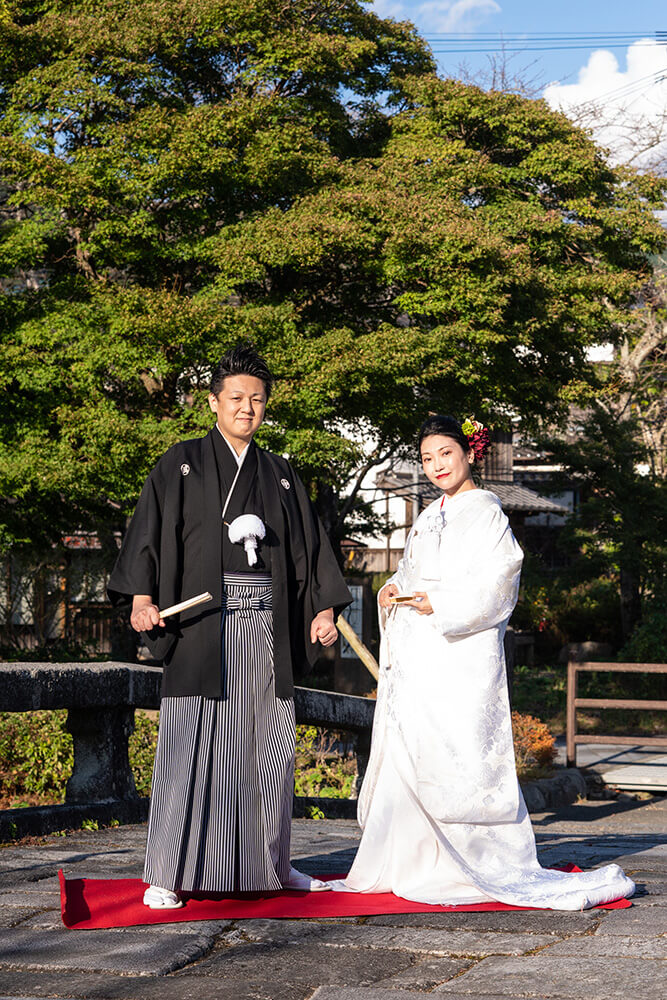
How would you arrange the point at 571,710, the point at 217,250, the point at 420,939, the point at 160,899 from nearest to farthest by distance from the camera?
the point at 420,939 → the point at 160,899 → the point at 571,710 → the point at 217,250

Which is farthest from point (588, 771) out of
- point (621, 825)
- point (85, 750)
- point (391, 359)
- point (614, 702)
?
point (85, 750)

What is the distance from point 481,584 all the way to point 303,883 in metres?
1.25

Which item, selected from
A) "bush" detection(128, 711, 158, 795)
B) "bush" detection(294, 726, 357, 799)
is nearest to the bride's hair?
"bush" detection(128, 711, 158, 795)

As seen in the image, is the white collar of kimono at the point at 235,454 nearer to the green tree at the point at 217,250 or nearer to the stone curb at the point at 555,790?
the stone curb at the point at 555,790

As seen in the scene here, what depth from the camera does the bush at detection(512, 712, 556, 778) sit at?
399 inches

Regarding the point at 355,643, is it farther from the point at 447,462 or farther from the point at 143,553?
the point at 143,553

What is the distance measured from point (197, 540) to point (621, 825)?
228 inches

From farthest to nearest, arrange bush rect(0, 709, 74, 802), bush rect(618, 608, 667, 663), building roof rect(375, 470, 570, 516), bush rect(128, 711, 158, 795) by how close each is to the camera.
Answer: building roof rect(375, 470, 570, 516)
bush rect(618, 608, 667, 663)
bush rect(128, 711, 158, 795)
bush rect(0, 709, 74, 802)

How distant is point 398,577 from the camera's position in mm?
4570

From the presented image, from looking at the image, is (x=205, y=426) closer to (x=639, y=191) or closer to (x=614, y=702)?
(x=614, y=702)

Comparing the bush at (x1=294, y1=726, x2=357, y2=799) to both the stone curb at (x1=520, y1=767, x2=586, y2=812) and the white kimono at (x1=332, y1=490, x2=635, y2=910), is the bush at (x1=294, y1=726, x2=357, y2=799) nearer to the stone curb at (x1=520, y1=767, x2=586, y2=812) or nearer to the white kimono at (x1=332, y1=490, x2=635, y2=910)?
the stone curb at (x1=520, y1=767, x2=586, y2=812)

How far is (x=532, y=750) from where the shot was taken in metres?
10.3

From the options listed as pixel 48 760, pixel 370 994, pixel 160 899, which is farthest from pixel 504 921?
pixel 48 760

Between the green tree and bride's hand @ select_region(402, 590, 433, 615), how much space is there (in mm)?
8087
